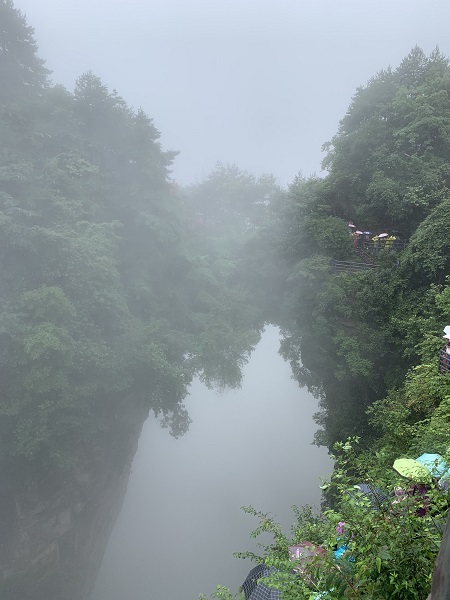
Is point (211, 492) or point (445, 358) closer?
point (445, 358)

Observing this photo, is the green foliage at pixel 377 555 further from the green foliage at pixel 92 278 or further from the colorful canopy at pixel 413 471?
the green foliage at pixel 92 278

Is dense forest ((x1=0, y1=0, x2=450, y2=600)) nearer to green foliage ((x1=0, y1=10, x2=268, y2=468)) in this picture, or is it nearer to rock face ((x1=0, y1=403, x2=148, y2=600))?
green foliage ((x1=0, y1=10, x2=268, y2=468))

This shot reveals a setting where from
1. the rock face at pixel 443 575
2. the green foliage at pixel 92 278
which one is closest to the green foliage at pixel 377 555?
the rock face at pixel 443 575

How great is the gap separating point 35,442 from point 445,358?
31.9 feet

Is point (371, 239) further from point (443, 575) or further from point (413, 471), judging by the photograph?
point (443, 575)

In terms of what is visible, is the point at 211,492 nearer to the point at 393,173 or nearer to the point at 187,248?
the point at 187,248

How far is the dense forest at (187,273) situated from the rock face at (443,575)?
4.05 m

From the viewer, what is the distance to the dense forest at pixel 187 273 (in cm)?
1066

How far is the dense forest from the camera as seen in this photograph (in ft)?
35.0

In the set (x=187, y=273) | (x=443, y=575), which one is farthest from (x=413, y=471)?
(x=187, y=273)

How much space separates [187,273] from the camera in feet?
51.4

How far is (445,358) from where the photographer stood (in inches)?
279

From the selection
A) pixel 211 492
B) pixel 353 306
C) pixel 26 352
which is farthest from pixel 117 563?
pixel 353 306

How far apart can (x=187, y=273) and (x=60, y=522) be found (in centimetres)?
933
